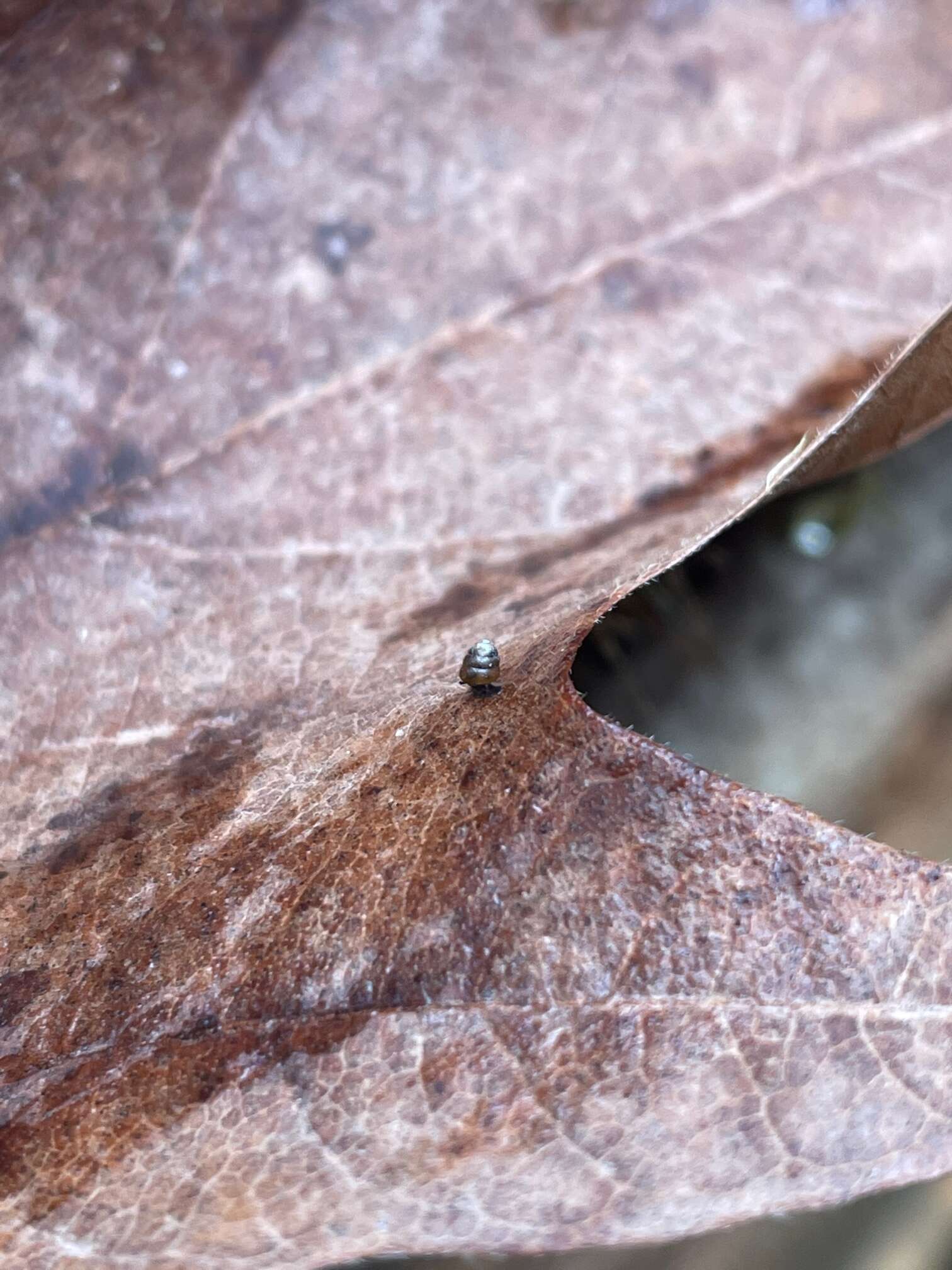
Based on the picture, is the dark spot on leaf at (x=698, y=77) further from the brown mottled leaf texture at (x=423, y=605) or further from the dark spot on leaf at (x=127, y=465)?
the dark spot on leaf at (x=127, y=465)

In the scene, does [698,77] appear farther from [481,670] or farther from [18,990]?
[18,990]

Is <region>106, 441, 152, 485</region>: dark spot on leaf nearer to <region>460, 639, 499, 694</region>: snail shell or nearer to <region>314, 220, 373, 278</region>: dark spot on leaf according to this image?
<region>314, 220, 373, 278</region>: dark spot on leaf

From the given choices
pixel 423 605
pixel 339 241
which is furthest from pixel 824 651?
pixel 339 241

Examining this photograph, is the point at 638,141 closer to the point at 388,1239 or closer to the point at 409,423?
the point at 409,423

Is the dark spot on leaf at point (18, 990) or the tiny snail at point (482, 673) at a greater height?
the dark spot on leaf at point (18, 990)

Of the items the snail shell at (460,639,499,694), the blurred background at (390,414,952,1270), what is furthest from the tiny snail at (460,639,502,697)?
the blurred background at (390,414,952,1270)

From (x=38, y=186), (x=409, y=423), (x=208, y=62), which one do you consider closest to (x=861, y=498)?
(x=409, y=423)

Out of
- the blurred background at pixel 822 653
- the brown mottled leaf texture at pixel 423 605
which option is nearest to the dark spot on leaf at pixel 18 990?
the brown mottled leaf texture at pixel 423 605
